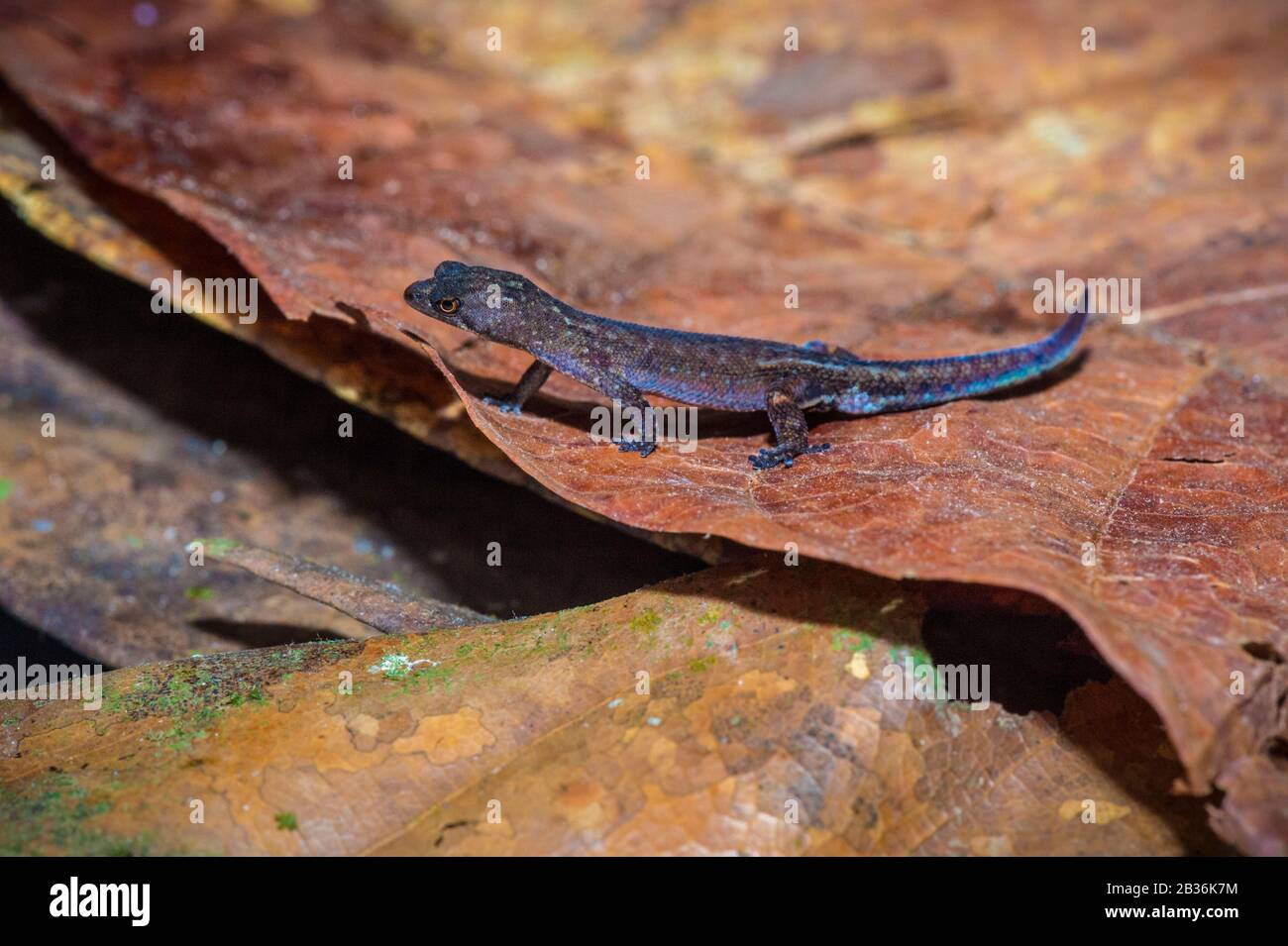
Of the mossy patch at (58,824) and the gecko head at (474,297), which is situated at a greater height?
the gecko head at (474,297)

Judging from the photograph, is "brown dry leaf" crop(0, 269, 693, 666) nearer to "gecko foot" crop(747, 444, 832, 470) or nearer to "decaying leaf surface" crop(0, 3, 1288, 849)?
"gecko foot" crop(747, 444, 832, 470)

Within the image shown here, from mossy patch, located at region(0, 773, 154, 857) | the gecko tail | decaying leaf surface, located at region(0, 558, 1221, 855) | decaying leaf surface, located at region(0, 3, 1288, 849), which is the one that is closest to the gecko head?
decaying leaf surface, located at region(0, 3, 1288, 849)

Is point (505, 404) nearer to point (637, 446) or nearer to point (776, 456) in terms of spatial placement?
point (637, 446)

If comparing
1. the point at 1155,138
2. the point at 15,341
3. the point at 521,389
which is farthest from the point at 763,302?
the point at 15,341

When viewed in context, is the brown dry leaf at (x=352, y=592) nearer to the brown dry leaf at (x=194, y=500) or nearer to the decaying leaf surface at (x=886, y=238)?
the brown dry leaf at (x=194, y=500)

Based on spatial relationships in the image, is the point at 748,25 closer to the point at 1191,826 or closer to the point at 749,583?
the point at 749,583

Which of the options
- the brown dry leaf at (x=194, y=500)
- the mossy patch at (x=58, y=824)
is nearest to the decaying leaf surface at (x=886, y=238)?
the brown dry leaf at (x=194, y=500)

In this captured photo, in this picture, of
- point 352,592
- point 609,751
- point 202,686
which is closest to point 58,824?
point 202,686
